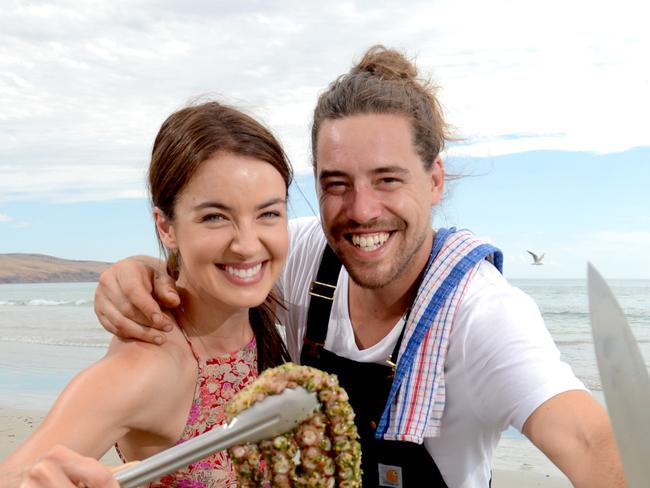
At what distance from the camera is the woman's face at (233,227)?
2.09m

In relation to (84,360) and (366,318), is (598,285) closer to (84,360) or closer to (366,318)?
(366,318)

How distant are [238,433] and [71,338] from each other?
14.9 metres

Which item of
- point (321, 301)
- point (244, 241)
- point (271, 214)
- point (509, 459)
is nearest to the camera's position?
point (244, 241)

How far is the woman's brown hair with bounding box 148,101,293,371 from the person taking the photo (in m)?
2.16

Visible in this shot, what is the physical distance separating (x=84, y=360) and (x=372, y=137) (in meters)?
10.6

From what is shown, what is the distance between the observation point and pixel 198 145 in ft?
7.09

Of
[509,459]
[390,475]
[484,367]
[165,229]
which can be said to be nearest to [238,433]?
[165,229]

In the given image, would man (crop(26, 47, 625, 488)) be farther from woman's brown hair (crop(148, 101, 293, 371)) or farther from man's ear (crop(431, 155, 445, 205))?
woman's brown hair (crop(148, 101, 293, 371))

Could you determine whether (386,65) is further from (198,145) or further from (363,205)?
(198,145)

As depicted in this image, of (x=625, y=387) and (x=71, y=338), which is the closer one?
(x=625, y=387)

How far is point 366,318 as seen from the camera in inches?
111

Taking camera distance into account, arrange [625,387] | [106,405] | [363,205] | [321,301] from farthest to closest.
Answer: [321,301] < [363,205] < [106,405] < [625,387]

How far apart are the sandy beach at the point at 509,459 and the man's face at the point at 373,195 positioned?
12.9ft

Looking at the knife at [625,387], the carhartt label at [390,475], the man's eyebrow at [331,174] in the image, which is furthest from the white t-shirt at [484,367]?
the knife at [625,387]
